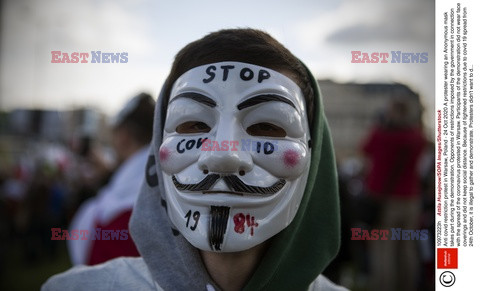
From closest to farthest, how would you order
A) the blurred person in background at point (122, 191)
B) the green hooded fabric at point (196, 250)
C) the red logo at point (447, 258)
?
1. the green hooded fabric at point (196, 250)
2. the red logo at point (447, 258)
3. the blurred person in background at point (122, 191)

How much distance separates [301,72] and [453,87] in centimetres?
96

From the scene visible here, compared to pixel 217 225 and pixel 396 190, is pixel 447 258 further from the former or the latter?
pixel 396 190

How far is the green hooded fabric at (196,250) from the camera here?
161 centimetres

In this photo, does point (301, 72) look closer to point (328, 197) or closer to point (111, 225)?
point (328, 197)

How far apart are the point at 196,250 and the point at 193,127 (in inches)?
16.4

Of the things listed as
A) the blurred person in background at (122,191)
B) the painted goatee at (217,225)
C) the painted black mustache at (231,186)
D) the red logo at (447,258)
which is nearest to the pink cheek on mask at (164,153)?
the painted black mustache at (231,186)

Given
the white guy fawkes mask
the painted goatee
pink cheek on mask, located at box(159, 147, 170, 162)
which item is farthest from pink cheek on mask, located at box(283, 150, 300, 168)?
pink cheek on mask, located at box(159, 147, 170, 162)

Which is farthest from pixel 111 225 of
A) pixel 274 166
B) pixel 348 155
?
pixel 348 155

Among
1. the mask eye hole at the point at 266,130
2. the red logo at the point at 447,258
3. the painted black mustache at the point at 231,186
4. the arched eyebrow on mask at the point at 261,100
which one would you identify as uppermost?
the arched eyebrow on mask at the point at 261,100

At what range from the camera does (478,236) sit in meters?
2.23

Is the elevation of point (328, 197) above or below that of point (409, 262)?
above

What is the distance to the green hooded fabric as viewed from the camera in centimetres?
161

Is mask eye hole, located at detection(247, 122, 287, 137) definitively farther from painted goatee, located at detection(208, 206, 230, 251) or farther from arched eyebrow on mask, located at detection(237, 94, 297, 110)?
painted goatee, located at detection(208, 206, 230, 251)

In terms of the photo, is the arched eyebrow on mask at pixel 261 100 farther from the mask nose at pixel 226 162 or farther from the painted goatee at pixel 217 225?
the painted goatee at pixel 217 225
